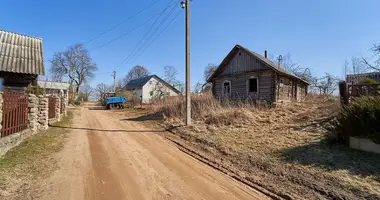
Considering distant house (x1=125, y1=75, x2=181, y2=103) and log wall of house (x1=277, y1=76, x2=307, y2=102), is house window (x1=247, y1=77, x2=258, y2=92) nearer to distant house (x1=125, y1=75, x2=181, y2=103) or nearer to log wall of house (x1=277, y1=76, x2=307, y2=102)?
log wall of house (x1=277, y1=76, x2=307, y2=102)

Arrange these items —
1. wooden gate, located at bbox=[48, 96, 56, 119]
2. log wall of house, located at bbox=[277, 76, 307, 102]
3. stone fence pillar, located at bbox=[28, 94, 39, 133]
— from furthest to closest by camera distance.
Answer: log wall of house, located at bbox=[277, 76, 307, 102], wooden gate, located at bbox=[48, 96, 56, 119], stone fence pillar, located at bbox=[28, 94, 39, 133]

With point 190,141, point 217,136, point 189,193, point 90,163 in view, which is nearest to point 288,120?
point 217,136

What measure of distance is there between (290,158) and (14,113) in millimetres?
8455

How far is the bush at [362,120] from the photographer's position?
5156 mm

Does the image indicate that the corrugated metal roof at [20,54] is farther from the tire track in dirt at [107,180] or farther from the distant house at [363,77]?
the distant house at [363,77]

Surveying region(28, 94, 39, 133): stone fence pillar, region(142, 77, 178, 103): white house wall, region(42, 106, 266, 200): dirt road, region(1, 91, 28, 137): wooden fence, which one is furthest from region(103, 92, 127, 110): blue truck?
region(42, 106, 266, 200): dirt road

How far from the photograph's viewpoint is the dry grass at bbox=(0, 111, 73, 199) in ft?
11.9

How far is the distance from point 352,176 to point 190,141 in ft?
16.5

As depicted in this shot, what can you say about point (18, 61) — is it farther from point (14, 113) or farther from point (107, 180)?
point (107, 180)

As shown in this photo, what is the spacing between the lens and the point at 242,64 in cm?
1752

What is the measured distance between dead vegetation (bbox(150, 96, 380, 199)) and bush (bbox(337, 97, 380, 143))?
1.59ft

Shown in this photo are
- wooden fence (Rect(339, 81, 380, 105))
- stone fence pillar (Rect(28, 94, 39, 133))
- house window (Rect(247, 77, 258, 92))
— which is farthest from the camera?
house window (Rect(247, 77, 258, 92))

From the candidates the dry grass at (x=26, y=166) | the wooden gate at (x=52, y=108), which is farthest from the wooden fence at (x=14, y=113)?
the wooden gate at (x=52, y=108)

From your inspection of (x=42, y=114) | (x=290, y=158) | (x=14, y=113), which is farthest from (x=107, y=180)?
(x=42, y=114)
